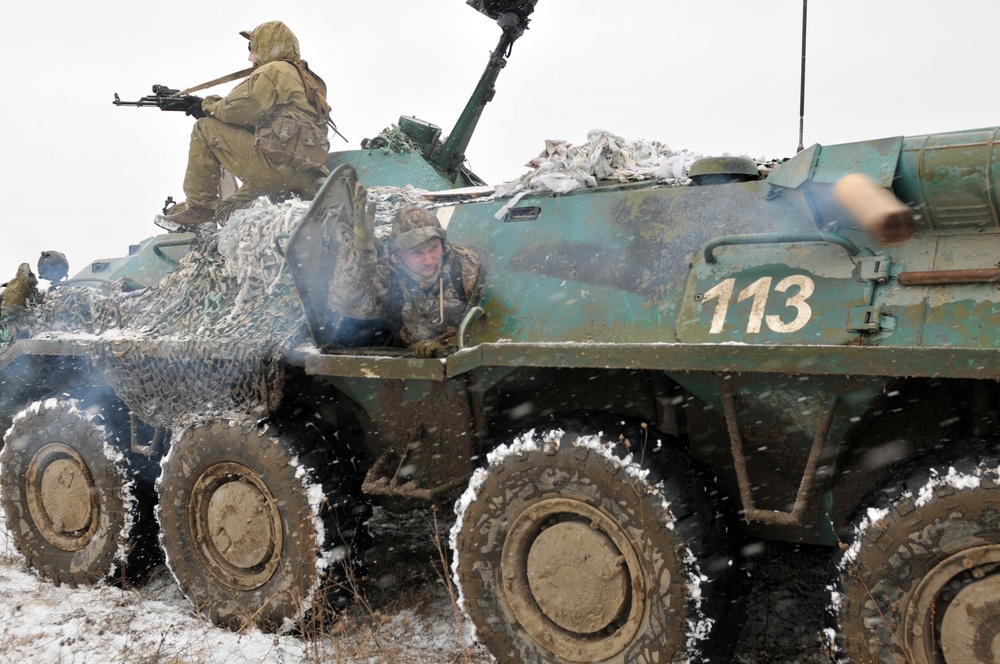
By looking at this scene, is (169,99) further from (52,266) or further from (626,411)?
(626,411)

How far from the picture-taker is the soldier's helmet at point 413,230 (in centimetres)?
412

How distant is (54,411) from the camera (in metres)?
5.57

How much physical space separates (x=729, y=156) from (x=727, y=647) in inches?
78.5

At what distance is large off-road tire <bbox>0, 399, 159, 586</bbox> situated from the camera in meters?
5.38

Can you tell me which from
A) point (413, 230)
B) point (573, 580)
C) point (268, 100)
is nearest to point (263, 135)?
point (268, 100)

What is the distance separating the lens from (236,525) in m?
4.71

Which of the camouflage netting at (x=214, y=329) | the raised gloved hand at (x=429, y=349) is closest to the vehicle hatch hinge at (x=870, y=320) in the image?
the raised gloved hand at (x=429, y=349)

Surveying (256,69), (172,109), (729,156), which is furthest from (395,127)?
(729,156)

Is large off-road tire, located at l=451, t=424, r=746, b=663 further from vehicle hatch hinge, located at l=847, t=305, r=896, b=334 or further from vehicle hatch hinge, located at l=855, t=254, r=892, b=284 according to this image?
vehicle hatch hinge, located at l=855, t=254, r=892, b=284

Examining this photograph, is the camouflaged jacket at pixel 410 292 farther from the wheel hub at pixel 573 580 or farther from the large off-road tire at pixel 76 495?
the large off-road tire at pixel 76 495

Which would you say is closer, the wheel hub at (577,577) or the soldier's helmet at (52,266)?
the wheel hub at (577,577)

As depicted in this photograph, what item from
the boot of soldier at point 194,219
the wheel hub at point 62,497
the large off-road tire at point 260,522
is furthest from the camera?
the boot of soldier at point 194,219

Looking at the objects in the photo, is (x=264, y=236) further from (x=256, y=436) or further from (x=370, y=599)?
(x=370, y=599)

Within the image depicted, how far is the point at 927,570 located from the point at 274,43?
16.3 ft
